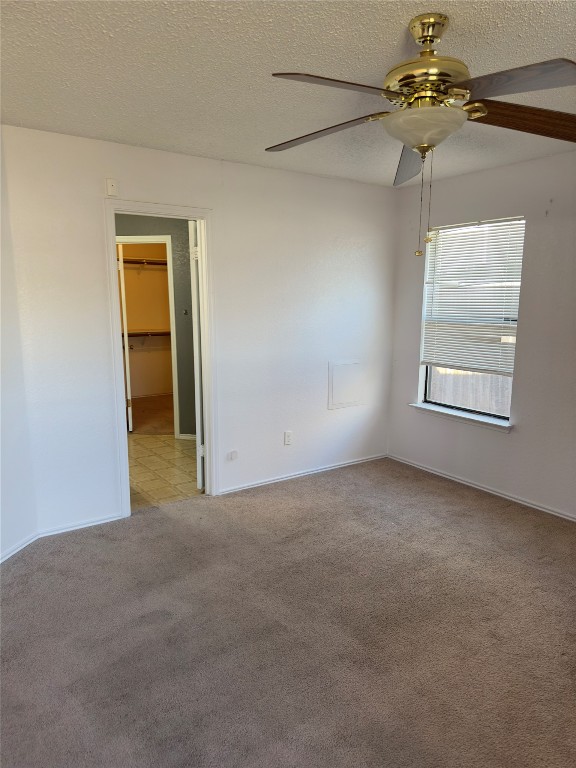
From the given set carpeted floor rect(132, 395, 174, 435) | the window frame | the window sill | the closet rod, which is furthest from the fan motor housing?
the closet rod

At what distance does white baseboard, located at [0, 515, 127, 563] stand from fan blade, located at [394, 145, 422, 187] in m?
2.80

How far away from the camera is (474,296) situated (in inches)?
157

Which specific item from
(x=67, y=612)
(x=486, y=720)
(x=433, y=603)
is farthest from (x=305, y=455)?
(x=486, y=720)

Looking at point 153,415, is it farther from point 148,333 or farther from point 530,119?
point 530,119

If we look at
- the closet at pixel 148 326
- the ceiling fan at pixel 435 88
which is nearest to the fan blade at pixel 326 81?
the ceiling fan at pixel 435 88

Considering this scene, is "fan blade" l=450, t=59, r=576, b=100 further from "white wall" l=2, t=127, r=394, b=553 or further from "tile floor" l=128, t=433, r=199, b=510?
"tile floor" l=128, t=433, r=199, b=510

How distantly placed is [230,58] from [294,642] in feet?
8.09

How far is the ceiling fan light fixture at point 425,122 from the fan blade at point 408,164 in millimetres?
496

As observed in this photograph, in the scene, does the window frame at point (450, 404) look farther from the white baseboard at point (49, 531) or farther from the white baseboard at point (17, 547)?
the white baseboard at point (17, 547)

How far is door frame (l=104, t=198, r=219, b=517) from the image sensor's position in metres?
3.24

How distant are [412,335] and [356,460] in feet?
4.13

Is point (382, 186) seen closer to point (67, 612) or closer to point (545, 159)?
point (545, 159)

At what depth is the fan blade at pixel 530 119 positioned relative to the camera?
1.85m

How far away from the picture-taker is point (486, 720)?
1.87m
